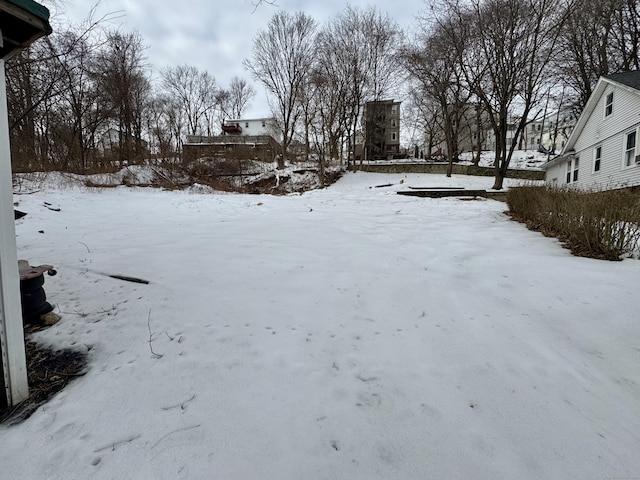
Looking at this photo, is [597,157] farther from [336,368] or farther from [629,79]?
[336,368]

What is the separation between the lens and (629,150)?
491 inches

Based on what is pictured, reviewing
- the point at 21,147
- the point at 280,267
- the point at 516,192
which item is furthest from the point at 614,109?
the point at 21,147

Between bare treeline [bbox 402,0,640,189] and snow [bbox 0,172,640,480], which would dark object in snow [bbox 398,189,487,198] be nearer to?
bare treeline [bbox 402,0,640,189]

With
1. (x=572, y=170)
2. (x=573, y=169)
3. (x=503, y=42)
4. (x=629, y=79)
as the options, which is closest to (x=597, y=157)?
(x=573, y=169)

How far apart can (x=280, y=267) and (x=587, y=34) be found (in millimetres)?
24444

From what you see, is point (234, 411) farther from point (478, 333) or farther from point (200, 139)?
point (200, 139)

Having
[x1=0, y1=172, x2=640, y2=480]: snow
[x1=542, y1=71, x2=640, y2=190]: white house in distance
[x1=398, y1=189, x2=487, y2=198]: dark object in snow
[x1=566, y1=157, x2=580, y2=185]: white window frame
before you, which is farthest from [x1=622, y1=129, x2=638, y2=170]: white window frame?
[x1=0, y1=172, x2=640, y2=480]: snow

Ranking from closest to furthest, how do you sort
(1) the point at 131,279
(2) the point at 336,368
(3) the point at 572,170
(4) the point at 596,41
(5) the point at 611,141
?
1. (2) the point at 336,368
2. (1) the point at 131,279
3. (5) the point at 611,141
4. (4) the point at 596,41
5. (3) the point at 572,170

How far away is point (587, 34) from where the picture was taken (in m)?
17.5

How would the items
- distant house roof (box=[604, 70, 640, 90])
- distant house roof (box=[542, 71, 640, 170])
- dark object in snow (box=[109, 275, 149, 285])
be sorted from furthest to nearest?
distant house roof (box=[542, 71, 640, 170])
distant house roof (box=[604, 70, 640, 90])
dark object in snow (box=[109, 275, 149, 285])

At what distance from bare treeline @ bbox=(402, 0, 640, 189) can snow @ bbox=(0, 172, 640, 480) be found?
16245 millimetres

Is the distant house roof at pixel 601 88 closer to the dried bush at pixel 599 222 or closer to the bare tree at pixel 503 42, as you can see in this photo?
the bare tree at pixel 503 42

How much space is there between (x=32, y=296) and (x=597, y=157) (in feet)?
69.4

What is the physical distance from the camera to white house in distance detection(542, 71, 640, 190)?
39.7 ft
